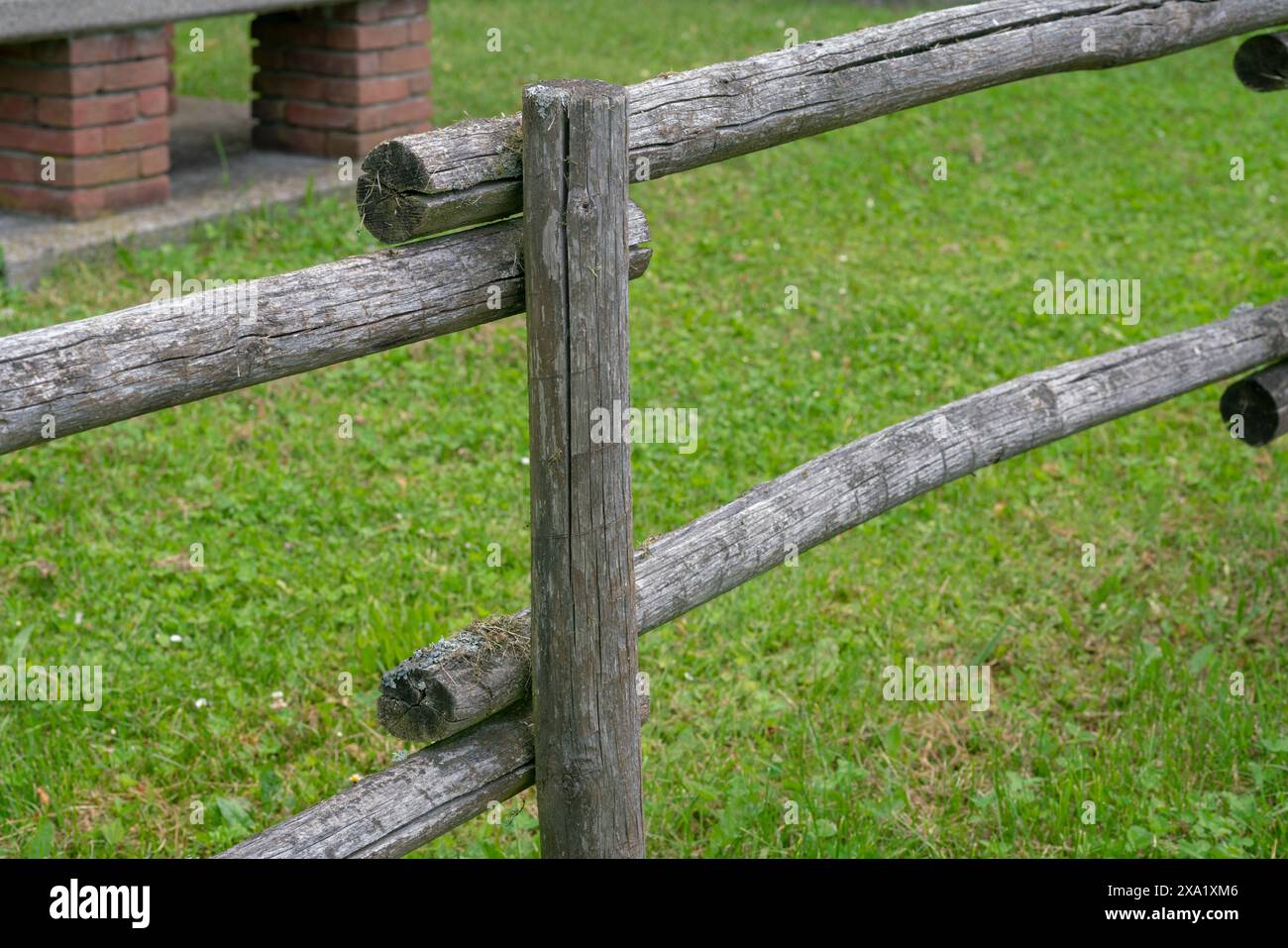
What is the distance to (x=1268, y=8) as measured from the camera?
3.66 metres

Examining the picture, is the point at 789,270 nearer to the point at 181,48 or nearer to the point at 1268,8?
the point at 1268,8

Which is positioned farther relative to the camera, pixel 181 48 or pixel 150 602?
pixel 181 48

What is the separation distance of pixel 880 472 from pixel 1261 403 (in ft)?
5.21

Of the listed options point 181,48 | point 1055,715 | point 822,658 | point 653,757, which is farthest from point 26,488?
point 181,48

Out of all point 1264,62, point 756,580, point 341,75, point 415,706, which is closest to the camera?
point 415,706

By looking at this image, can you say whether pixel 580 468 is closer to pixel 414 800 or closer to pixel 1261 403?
pixel 414 800

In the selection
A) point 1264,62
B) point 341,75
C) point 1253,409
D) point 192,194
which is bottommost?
point 1253,409

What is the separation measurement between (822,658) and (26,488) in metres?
2.68

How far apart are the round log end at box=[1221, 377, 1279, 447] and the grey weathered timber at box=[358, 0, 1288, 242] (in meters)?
1.01

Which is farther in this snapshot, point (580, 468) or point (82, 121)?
point (82, 121)

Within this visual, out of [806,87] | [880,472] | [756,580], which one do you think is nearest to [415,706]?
[880,472]

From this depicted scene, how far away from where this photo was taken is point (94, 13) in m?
5.96

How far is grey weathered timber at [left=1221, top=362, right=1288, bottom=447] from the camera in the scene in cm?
397
